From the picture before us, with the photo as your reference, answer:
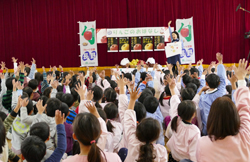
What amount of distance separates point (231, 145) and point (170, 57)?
548 cm

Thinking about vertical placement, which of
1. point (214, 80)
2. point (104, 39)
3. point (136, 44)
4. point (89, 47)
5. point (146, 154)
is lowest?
point (146, 154)

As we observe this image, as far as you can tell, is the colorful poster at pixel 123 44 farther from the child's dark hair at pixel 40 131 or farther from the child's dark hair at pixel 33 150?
the child's dark hair at pixel 33 150

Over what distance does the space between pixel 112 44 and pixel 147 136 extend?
7894mm

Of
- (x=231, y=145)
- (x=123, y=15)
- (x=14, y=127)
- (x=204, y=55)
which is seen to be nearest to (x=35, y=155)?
(x=14, y=127)

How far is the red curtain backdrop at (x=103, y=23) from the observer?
9594mm

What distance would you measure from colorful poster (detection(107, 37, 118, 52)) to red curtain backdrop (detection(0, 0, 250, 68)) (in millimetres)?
463

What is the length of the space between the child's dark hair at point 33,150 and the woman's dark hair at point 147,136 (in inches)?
22.4

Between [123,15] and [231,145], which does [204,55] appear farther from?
[231,145]

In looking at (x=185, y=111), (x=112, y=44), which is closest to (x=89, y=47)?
(x=112, y=44)

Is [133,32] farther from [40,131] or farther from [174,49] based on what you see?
[40,131]

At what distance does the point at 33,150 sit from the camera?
55.2 inches

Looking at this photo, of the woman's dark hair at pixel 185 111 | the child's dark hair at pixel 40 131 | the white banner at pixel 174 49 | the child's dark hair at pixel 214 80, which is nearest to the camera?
the child's dark hair at pixel 40 131

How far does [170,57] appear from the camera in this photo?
6.56 meters

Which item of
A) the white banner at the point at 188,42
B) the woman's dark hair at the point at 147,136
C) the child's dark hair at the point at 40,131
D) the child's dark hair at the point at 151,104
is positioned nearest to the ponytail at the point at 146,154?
the woman's dark hair at the point at 147,136
